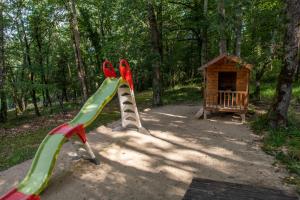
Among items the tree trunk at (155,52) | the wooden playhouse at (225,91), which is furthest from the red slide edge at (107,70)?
the tree trunk at (155,52)

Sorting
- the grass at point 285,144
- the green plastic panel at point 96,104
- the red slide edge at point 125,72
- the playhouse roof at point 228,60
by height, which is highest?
the playhouse roof at point 228,60

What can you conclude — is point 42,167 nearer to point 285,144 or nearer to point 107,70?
point 107,70

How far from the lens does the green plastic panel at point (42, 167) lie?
4293 mm

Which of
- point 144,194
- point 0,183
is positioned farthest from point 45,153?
point 144,194

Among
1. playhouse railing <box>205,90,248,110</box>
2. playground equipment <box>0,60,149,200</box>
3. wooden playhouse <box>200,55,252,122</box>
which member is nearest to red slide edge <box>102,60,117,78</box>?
playground equipment <box>0,60,149,200</box>

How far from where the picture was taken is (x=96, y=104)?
6.98m

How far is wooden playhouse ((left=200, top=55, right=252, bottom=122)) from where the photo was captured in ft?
33.1

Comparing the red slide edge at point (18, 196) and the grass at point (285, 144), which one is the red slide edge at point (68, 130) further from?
the grass at point (285, 144)

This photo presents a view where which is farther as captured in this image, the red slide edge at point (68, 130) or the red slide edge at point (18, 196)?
the red slide edge at point (68, 130)

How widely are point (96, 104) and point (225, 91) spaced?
5810 mm

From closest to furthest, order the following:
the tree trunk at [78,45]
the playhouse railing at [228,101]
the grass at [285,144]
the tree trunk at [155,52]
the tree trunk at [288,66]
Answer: the grass at [285,144]
the tree trunk at [288,66]
the playhouse railing at [228,101]
the tree trunk at [78,45]
the tree trunk at [155,52]

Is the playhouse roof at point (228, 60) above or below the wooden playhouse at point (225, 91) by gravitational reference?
above

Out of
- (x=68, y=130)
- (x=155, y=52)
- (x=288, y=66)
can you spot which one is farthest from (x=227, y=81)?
(x=68, y=130)

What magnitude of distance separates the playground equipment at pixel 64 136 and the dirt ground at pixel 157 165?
69 cm
